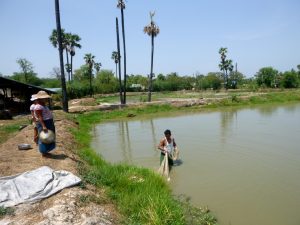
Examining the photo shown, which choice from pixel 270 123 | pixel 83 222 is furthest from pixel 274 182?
pixel 270 123

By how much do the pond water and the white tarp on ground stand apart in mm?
2592

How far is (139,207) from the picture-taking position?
211 inches

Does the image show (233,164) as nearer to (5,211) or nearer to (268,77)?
(5,211)

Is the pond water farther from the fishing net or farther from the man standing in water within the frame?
the man standing in water

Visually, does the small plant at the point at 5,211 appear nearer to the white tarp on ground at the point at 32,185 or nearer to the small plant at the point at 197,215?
the white tarp on ground at the point at 32,185

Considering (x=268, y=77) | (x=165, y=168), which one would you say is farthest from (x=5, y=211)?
(x=268, y=77)

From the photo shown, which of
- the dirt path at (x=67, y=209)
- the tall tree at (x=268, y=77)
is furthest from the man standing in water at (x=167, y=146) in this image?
the tall tree at (x=268, y=77)

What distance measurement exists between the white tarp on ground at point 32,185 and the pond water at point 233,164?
259 centimetres

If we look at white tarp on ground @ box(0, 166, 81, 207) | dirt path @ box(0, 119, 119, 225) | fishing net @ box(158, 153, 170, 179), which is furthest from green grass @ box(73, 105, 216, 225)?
fishing net @ box(158, 153, 170, 179)

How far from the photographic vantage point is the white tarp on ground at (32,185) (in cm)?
515

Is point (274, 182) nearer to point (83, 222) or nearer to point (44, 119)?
point (83, 222)

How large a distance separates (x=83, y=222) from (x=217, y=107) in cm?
2545

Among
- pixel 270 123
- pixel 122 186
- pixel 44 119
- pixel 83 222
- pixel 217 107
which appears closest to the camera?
pixel 83 222

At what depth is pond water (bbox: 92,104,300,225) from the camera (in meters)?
6.05
